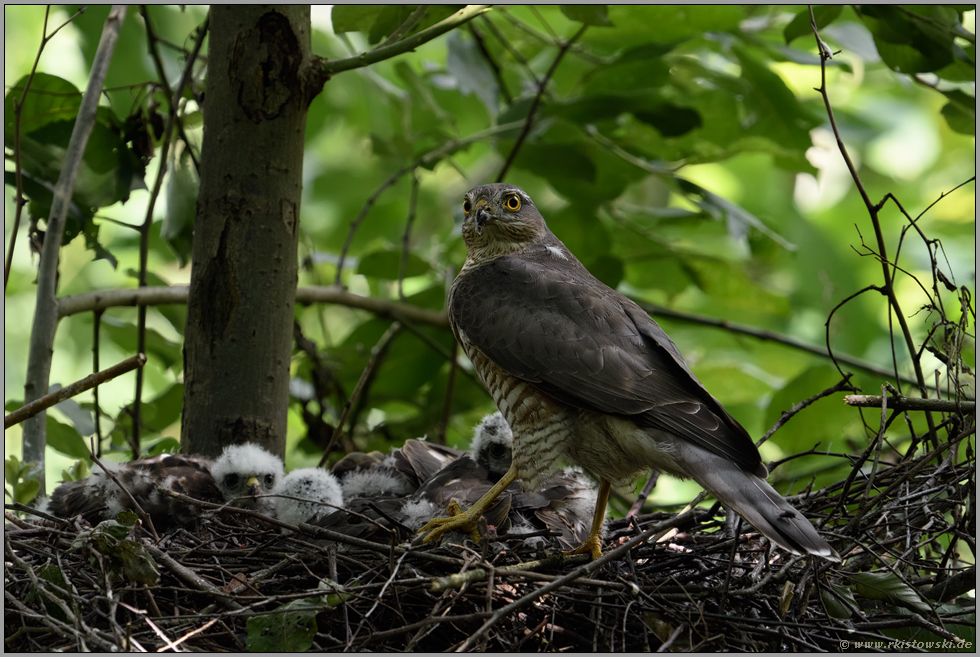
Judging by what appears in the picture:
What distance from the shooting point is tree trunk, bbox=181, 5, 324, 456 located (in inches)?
138

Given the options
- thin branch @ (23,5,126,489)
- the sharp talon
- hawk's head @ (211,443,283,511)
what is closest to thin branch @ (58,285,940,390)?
thin branch @ (23,5,126,489)

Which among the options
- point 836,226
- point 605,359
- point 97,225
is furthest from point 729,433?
point 836,226

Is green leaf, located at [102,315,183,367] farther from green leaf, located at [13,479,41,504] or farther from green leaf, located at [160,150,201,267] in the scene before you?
green leaf, located at [13,479,41,504]

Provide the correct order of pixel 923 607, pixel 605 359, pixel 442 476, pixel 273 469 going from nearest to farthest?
1. pixel 923 607
2. pixel 605 359
3. pixel 273 469
4. pixel 442 476

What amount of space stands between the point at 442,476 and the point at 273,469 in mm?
756

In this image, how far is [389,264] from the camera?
4762 millimetres

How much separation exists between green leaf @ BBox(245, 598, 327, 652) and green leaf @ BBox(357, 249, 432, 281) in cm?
260

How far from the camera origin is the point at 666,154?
471 centimetres

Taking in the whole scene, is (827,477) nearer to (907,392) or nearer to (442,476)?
(907,392)

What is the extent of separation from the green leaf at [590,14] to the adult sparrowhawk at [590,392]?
1.18 m

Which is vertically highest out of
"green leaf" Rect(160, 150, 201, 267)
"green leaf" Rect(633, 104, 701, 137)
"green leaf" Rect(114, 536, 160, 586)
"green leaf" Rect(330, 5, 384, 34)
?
"green leaf" Rect(330, 5, 384, 34)

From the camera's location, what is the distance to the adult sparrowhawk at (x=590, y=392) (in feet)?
9.37

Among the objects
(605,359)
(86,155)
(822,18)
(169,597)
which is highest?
(822,18)

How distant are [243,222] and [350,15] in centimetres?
115
